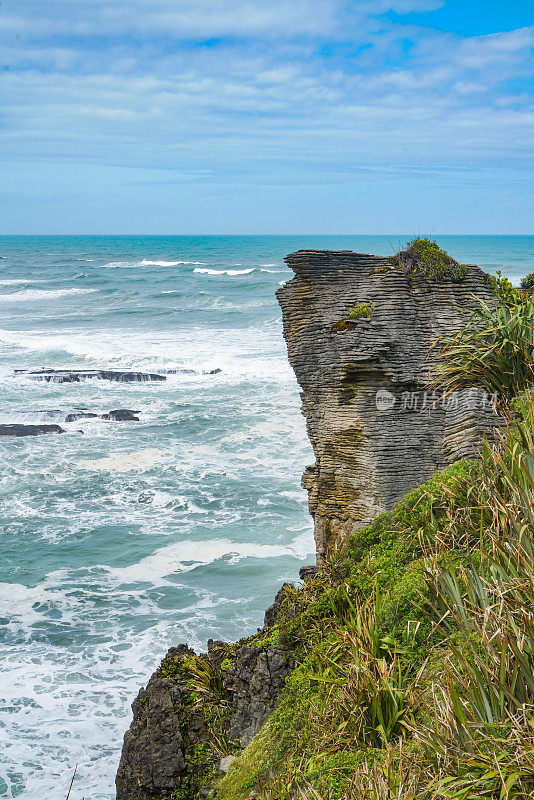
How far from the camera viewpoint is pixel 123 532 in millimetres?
19109

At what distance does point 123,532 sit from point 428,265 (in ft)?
34.2

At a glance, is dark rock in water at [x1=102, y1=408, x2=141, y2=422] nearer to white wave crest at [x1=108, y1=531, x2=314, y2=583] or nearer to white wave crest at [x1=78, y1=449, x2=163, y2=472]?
white wave crest at [x1=78, y1=449, x2=163, y2=472]

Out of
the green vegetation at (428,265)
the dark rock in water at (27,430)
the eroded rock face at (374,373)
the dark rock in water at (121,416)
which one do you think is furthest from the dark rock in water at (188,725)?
the dark rock in water at (121,416)

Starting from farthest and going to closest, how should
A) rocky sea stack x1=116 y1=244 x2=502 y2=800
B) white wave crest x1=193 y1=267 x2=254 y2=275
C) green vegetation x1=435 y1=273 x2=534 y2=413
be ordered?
white wave crest x1=193 y1=267 x2=254 y2=275 → rocky sea stack x1=116 y1=244 x2=502 y2=800 → green vegetation x1=435 y1=273 x2=534 y2=413

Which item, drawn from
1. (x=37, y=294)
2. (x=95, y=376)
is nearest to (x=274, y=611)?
(x=95, y=376)

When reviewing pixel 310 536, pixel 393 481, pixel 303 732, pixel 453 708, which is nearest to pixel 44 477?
pixel 310 536

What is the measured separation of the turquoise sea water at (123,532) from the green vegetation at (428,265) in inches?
29.4

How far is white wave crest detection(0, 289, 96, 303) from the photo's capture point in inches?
2640

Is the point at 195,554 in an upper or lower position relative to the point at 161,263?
lower

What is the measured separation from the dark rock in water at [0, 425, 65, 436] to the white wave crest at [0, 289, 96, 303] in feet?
137

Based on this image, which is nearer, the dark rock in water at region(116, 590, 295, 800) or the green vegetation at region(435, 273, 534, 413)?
the dark rock in water at region(116, 590, 295, 800)

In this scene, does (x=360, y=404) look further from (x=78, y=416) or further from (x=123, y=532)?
(x=78, y=416)

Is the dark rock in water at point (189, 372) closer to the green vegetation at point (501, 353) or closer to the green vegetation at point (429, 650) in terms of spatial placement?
the green vegetation at point (429, 650)

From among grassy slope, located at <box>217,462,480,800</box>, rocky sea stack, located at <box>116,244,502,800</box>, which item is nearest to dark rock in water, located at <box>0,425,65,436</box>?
rocky sea stack, located at <box>116,244,502,800</box>
